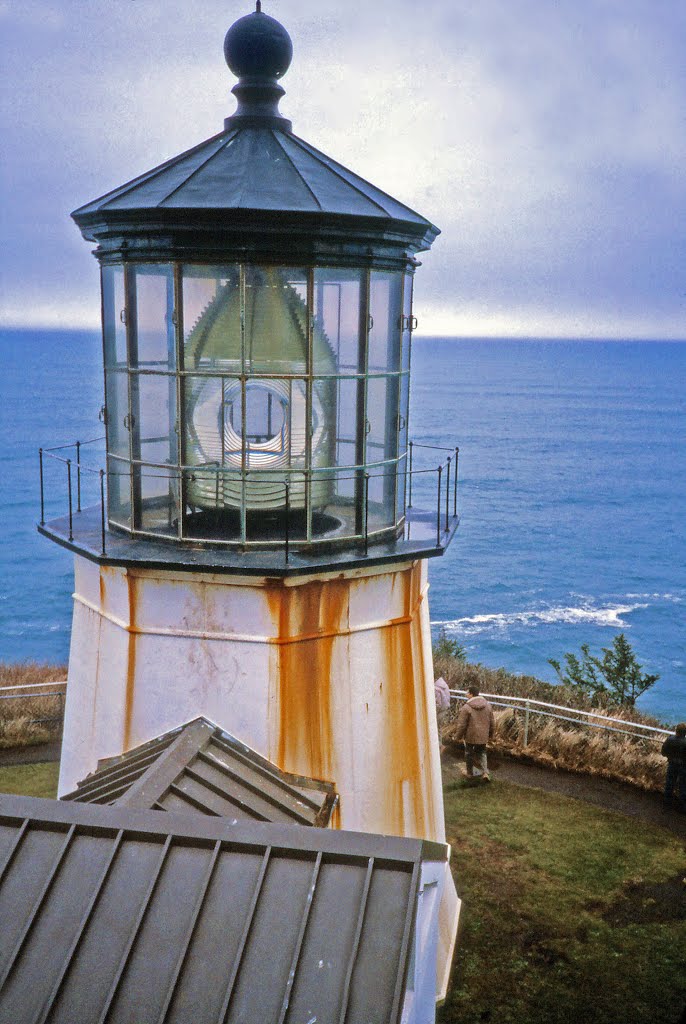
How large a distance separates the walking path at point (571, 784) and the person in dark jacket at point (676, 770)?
139mm

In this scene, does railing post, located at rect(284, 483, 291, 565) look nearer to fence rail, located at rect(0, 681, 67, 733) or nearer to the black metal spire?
the black metal spire

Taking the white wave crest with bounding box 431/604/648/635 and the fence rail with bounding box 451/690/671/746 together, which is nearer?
the fence rail with bounding box 451/690/671/746

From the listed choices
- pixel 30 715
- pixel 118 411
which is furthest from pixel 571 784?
pixel 118 411

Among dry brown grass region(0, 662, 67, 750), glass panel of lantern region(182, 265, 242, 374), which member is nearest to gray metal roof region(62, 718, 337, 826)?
glass panel of lantern region(182, 265, 242, 374)

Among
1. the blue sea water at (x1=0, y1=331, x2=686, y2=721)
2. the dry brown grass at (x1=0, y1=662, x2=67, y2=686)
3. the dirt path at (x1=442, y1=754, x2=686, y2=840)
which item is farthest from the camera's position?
the blue sea water at (x1=0, y1=331, x2=686, y2=721)

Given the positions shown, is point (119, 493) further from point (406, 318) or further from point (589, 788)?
point (589, 788)

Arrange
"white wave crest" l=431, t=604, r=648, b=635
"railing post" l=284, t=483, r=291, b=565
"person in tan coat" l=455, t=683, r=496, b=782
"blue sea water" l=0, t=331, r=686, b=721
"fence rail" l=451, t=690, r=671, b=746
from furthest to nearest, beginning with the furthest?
1. "white wave crest" l=431, t=604, r=648, b=635
2. "blue sea water" l=0, t=331, r=686, b=721
3. "fence rail" l=451, t=690, r=671, b=746
4. "person in tan coat" l=455, t=683, r=496, b=782
5. "railing post" l=284, t=483, r=291, b=565

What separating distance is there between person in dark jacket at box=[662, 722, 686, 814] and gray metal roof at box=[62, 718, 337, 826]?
16.3 feet

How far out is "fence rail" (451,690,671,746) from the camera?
1098 centimetres

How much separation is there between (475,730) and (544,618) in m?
28.7

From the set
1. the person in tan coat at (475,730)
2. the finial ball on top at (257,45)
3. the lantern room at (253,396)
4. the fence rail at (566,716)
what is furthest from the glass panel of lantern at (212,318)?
the fence rail at (566,716)

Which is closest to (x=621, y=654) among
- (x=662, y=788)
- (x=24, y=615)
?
(x=662, y=788)

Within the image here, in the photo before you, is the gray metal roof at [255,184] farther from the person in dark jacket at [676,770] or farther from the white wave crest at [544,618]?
the white wave crest at [544,618]

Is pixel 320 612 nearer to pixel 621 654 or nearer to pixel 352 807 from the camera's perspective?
pixel 352 807
